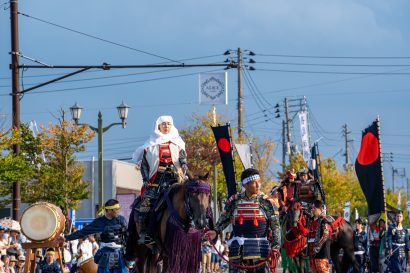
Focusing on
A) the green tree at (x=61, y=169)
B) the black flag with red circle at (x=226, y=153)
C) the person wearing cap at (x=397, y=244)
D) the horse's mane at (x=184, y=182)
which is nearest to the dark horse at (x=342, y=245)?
the black flag with red circle at (x=226, y=153)

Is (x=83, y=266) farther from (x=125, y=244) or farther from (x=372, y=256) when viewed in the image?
(x=372, y=256)

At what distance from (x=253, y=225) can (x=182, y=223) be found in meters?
1.45

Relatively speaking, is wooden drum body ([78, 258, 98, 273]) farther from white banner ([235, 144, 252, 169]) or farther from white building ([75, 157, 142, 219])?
white building ([75, 157, 142, 219])

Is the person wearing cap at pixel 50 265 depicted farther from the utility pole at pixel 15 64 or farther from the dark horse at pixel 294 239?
the utility pole at pixel 15 64

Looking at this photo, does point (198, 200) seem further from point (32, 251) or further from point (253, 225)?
point (32, 251)

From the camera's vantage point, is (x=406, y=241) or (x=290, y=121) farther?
(x=290, y=121)

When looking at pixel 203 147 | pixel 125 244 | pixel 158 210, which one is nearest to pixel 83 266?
pixel 125 244

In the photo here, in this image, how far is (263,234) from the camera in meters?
14.8

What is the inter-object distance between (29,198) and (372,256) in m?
15.0

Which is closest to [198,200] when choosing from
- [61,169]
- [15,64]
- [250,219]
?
[250,219]

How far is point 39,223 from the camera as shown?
17906mm

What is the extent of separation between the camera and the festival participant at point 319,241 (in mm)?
21719

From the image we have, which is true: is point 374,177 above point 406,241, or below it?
above

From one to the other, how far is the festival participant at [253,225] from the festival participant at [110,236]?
11.6 feet
